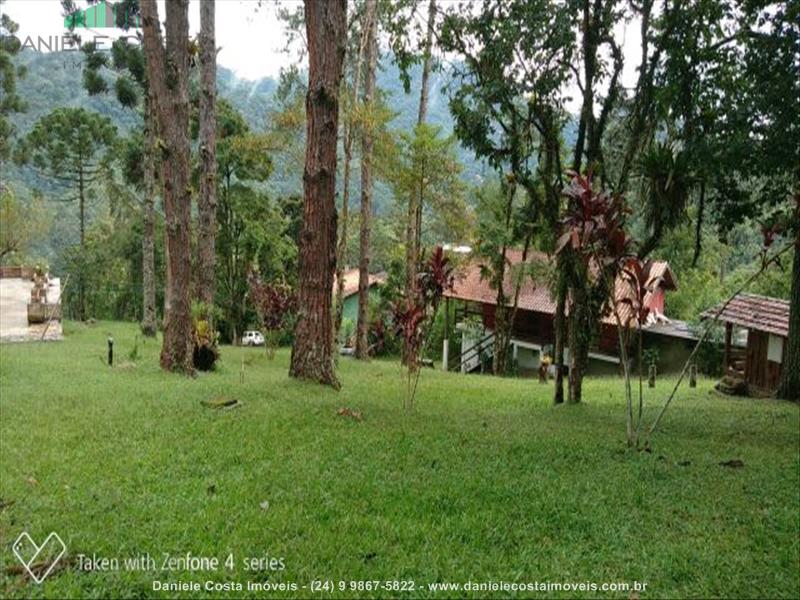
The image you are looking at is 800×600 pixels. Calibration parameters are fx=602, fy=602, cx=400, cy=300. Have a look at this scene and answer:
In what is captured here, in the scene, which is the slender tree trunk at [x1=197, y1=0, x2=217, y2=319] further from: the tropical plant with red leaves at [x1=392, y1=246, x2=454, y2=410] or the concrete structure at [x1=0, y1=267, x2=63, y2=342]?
the concrete structure at [x1=0, y1=267, x2=63, y2=342]

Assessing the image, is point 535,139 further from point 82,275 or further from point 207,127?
point 82,275

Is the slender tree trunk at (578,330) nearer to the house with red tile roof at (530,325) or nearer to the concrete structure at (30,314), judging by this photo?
the house with red tile roof at (530,325)

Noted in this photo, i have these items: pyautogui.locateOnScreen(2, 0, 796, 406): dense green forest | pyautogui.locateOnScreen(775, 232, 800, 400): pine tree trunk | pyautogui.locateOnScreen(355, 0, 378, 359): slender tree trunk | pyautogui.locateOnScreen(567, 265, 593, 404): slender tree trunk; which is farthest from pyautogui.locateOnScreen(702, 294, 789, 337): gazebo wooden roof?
pyautogui.locateOnScreen(355, 0, 378, 359): slender tree trunk

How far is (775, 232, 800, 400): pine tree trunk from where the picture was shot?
9.93 metres

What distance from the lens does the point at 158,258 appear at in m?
23.5

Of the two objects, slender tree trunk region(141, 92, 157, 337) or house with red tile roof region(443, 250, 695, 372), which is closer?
slender tree trunk region(141, 92, 157, 337)

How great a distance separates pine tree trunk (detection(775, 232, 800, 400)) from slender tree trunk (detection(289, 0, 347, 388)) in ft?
25.3

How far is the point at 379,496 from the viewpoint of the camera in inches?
143

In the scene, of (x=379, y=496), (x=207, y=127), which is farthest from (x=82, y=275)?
(x=379, y=496)

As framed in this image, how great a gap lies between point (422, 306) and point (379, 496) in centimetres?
361

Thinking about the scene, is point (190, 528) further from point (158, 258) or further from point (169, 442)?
point (158, 258)

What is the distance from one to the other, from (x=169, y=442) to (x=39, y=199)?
25650mm

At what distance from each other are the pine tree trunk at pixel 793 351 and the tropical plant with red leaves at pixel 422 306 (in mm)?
6515

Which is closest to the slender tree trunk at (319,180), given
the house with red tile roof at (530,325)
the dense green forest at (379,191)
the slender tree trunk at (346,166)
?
the dense green forest at (379,191)
